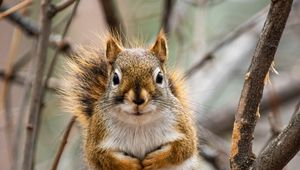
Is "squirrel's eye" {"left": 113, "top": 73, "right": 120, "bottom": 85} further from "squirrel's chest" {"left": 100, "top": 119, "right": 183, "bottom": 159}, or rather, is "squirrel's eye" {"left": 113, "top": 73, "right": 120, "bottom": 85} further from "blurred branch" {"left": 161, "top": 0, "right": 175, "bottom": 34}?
"blurred branch" {"left": 161, "top": 0, "right": 175, "bottom": 34}

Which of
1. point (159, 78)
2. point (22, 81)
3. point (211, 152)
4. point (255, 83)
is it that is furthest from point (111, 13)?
point (255, 83)

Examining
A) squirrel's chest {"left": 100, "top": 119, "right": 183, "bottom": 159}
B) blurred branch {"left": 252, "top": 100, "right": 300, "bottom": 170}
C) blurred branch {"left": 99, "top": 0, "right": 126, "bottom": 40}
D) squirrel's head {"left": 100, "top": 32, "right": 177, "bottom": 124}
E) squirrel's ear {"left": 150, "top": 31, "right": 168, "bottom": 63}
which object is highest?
blurred branch {"left": 99, "top": 0, "right": 126, "bottom": 40}

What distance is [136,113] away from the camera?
1692mm

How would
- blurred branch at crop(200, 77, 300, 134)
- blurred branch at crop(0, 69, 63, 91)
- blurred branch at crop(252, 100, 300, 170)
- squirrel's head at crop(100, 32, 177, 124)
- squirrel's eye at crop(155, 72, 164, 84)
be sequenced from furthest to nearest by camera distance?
blurred branch at crop(200, 77, 300, 134) < blurred branch at crop(0, 69, 63, 91) < squirrel's eye at crop(155, 72, 164, 84) < squirrel's head at crop(100, 32, 177, 124) < blurred branch at crop(252, 100, 300, 170)

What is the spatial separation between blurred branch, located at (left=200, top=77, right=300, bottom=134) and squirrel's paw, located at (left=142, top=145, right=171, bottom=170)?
971 millimetres

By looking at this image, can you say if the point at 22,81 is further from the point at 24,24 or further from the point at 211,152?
the point at 211,152

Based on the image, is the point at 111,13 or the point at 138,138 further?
the point at 111,13

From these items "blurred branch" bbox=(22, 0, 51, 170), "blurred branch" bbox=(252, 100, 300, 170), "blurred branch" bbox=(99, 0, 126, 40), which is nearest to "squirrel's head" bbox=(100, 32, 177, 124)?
"blurred branch" bbox=(22, 0, 51, 170)

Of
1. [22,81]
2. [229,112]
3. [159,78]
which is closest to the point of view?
[159,78]

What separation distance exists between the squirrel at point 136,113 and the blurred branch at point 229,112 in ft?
2.87

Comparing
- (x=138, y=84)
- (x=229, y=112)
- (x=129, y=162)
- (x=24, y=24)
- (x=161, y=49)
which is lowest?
(x=129, y=162)

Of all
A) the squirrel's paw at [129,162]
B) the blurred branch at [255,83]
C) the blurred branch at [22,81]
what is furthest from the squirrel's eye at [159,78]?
the blurred branch at [22,81]

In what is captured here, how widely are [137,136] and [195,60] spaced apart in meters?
1.25

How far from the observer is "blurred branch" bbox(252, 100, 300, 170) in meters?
1.29
